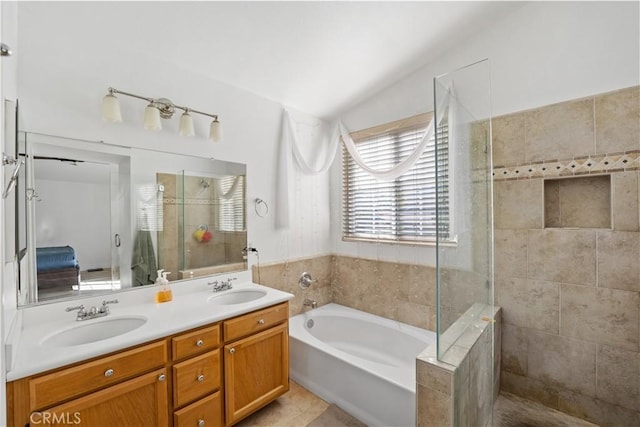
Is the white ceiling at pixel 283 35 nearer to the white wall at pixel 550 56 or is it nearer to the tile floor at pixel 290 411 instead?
the white wall at pixel 550 56

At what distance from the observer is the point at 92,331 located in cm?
148

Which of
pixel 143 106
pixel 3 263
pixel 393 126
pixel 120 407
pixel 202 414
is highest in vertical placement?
pixel 393 126

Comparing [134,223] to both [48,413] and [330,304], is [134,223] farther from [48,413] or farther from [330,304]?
[330,304]

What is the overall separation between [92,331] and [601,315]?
311 centimetres

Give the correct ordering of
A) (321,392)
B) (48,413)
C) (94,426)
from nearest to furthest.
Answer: (48,413)
(94,426)
(321,392)

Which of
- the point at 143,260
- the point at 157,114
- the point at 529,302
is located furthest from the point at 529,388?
the point at 157,114

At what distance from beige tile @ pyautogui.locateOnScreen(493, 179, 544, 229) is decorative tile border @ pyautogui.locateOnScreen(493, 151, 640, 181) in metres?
0.06

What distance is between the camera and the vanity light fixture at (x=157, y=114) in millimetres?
1615

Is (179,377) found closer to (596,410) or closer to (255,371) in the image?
(255,371)

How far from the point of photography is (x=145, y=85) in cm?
187

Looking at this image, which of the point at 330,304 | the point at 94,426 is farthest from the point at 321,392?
the point at 94,426

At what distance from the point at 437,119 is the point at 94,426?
207 centimetres

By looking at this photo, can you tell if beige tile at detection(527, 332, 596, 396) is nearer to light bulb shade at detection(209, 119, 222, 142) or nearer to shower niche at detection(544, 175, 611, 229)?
shower niche at detection(544, 175, 611, 229)
